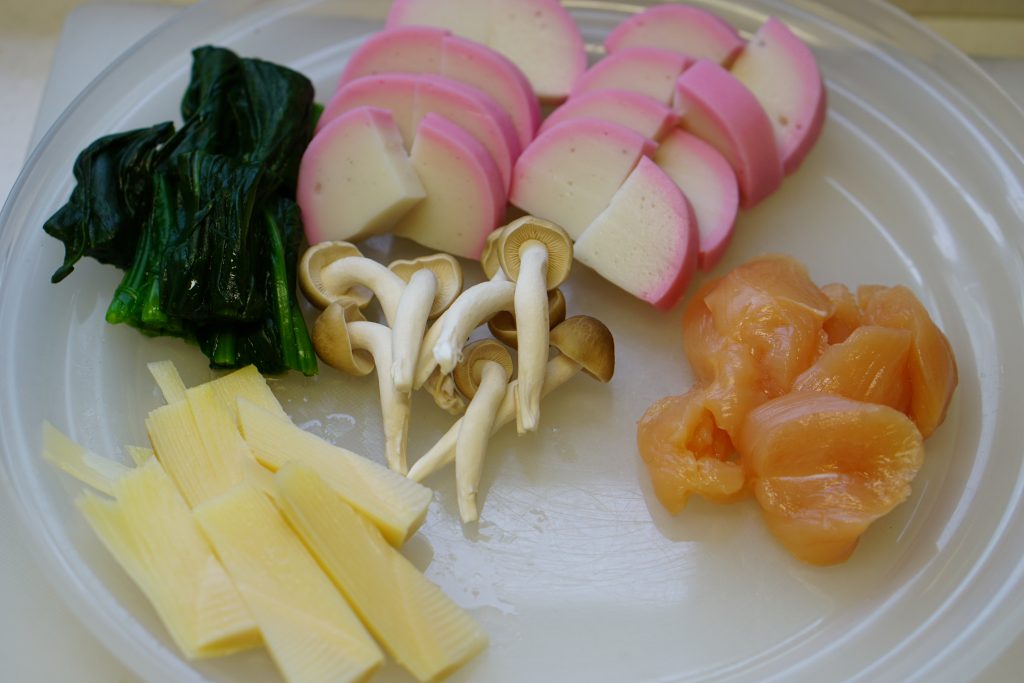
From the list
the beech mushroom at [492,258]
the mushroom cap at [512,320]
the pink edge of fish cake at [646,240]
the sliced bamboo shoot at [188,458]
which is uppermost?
the pink edge of fish cake at [646,240]

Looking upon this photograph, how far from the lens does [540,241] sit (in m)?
2.05

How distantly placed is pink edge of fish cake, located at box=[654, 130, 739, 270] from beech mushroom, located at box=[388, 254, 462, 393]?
50 centimetres

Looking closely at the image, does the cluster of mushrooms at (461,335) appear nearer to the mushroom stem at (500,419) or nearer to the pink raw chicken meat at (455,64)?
the mushroom stem at (500,419)

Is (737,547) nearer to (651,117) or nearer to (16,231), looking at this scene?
(651,117)

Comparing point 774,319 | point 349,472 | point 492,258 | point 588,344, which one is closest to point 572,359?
point 588,344

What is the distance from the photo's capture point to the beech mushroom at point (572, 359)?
77.3 inches

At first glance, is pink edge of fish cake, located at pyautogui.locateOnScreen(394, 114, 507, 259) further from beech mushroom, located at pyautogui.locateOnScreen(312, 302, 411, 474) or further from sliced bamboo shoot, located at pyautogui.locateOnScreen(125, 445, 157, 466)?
sliced bamboo shoot, located at pyautogui.locateOnScreen(125, 445, 157, 466)

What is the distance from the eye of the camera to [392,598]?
1643 mm

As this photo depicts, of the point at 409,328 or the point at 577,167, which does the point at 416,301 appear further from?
the point at 577,167

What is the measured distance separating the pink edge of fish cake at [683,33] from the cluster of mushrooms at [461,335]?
0.56 metres

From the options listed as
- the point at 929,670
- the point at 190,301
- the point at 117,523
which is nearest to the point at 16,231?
the point at 190,301

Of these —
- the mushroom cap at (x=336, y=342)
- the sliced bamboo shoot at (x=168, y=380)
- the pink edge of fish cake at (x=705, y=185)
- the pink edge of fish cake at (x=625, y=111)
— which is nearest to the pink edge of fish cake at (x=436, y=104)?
the pink edge of fish cake at (x=625, y=111)

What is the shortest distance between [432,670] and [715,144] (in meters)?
1.23

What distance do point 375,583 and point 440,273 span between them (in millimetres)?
686
